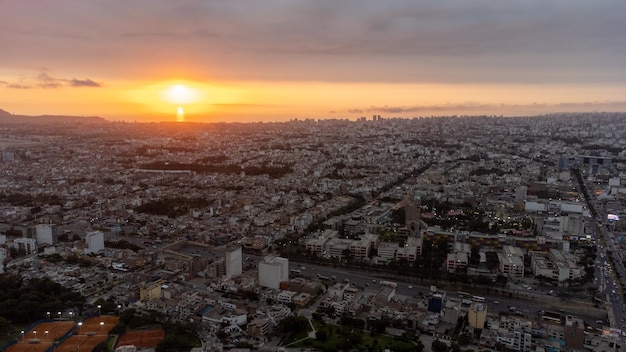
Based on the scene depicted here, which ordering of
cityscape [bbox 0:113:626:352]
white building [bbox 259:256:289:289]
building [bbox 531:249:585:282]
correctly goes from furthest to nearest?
building [bbox 531:249:585:282] → white building [bbox 259:256:289:289] → cityscape [bbox 0:113:626:352]

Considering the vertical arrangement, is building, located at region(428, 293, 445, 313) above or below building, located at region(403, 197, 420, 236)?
below

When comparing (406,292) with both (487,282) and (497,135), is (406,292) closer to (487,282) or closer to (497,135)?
(487,282)

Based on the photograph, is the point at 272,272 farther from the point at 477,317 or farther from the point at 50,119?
the point at 50,119

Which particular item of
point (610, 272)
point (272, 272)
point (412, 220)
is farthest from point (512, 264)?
point (272, 272)

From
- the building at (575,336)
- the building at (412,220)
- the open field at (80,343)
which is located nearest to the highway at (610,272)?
the building at (575,336)

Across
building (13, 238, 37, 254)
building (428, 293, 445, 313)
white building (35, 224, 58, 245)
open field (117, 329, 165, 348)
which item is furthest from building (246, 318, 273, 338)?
white building (35, 224, 58, 245)

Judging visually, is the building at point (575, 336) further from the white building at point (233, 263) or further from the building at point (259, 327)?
the white building at point (233, 263)

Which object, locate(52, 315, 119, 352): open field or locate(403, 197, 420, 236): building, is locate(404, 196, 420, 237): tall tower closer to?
locate(403, 197, 420, 236): building
